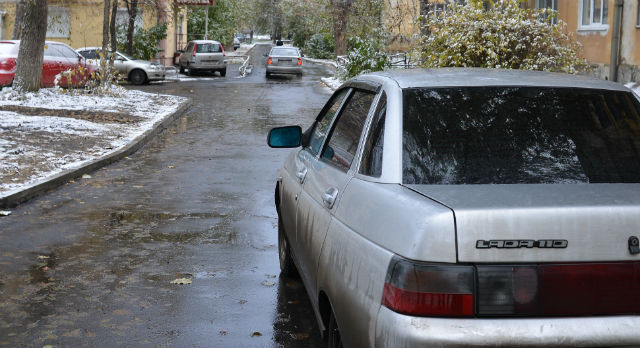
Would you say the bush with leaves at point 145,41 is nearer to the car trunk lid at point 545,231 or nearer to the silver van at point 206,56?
the silver van at point 206,56

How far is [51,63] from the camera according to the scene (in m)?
26.2

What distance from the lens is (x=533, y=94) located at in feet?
13.1

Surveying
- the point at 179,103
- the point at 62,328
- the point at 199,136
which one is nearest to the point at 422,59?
the point at 199,136

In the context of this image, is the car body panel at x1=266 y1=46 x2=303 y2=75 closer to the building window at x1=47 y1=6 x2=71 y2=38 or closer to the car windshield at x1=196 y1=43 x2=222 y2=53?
the car windshield at x1=196 y1=43 x2=222 y2=53

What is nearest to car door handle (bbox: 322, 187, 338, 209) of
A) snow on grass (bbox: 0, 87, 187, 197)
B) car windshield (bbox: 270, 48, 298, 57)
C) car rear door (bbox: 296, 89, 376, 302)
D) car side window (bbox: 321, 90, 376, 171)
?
car rear door (bbox: 296, 89, 376, 302)

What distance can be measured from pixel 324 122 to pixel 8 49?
21.7 meters

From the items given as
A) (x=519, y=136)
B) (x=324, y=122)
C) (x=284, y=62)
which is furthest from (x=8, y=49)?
(x=519, y=136)

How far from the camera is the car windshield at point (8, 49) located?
24.8m

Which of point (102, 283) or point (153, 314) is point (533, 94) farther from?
point (102, 283)

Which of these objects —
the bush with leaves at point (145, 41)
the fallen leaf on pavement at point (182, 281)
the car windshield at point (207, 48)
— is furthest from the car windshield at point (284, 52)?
the fallen leaf on pavement at point (182, 281)

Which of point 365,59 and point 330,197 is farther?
point 365,59

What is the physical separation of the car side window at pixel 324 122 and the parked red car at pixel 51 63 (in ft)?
65.2

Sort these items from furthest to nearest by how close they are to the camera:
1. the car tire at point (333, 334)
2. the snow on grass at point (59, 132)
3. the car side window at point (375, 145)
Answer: the snow on grass at point (59, 132) → the car tire at point (333, 334) → the car side window at point (375, 145)

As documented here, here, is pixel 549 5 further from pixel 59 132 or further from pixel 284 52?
pixel 284 52
